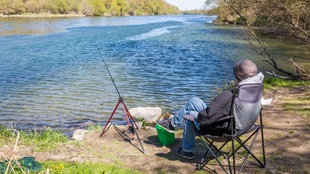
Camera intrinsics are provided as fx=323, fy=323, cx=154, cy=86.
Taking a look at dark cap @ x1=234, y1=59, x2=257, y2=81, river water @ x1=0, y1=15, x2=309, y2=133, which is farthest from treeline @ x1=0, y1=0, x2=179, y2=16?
dark cap @ x1=234, y1=59, x2=257, y2=81

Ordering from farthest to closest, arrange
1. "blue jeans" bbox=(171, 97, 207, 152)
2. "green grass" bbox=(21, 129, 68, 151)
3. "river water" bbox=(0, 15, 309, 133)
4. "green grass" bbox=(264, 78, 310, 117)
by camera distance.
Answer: "river water" bbox=(0, 15, 309, 133) → "green grass" bbox=(264, 78, 310, 117) → "green grass" bbox=(21, 129, 68, 151) → "blue jeans" bbox=(171, 97, 207, 152)

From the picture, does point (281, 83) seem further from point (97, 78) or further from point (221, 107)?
point (97, 78)

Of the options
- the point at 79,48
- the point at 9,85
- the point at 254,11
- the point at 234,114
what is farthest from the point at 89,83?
the point at 79,48

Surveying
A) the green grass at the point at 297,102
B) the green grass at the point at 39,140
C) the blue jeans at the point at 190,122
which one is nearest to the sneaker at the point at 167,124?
the blue jeans at the point at 190,122

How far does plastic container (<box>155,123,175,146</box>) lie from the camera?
5.60 m

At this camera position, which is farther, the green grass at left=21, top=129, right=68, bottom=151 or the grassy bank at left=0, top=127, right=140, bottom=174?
the green grass at left=21, top=129, right=68, bottom=151

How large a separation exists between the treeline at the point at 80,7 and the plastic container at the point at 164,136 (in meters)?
84.3

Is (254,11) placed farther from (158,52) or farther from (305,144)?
(158,52)

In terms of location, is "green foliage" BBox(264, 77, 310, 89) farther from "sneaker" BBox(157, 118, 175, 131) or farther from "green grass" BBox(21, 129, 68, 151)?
"green grass" BBox(21, 129, 68, 151)

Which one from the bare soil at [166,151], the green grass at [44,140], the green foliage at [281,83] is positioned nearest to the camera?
the bare soil at [166,151]

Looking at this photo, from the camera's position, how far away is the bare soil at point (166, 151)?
477 centimetres

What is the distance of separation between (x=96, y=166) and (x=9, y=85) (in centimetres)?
993

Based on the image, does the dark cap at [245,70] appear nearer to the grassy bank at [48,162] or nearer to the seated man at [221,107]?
the seated man at [221,107]

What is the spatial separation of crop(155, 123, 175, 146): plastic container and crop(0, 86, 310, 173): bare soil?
0.09m
